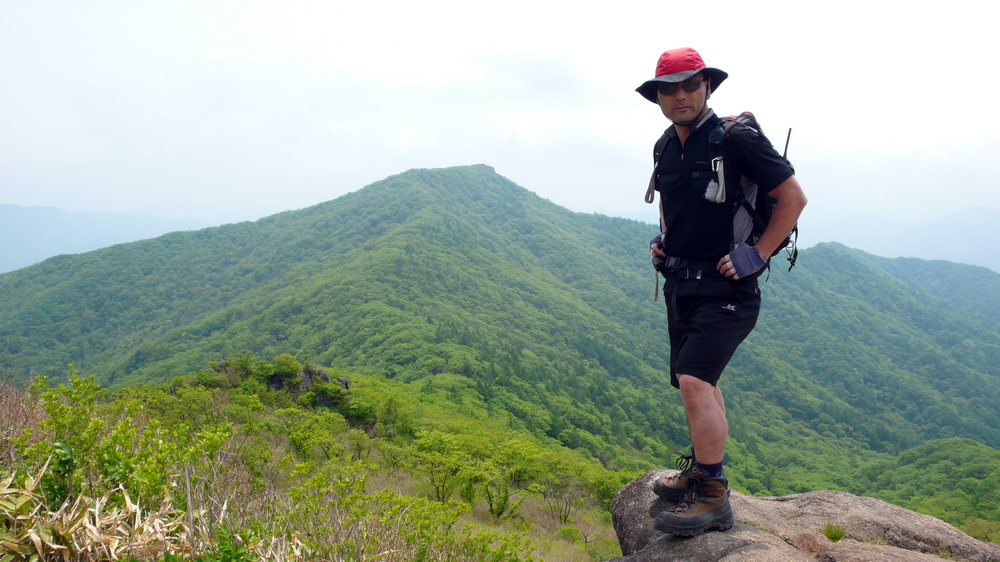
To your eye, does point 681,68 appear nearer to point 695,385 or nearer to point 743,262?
point 743,262

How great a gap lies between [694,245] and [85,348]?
305ft

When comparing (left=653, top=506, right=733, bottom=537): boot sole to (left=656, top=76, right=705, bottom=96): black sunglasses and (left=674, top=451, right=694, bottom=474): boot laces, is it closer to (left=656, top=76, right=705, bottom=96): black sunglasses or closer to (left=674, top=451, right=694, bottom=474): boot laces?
(left=674, top=451, right=694, bottom=474): boot laces

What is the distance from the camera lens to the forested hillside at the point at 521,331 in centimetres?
5381

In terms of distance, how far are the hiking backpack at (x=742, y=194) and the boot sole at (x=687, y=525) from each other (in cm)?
166

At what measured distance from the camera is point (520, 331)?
79.3 metres

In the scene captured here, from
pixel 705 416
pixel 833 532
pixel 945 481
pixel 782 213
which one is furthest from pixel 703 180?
pixel 945 481

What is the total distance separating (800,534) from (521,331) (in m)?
76.4

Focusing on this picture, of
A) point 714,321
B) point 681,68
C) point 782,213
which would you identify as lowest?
point 714,321

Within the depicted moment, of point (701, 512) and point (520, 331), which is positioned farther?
point (520, 331)

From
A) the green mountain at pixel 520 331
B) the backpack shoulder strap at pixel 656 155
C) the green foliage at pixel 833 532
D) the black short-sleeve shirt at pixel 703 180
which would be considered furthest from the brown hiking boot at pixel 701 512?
the green mountain at pixel 520 331

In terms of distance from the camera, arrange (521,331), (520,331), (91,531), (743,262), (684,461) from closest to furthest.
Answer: (91,531) → (743,262) → (684,461) → (520,331) → (521,331)

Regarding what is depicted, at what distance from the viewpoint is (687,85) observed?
9.73ft

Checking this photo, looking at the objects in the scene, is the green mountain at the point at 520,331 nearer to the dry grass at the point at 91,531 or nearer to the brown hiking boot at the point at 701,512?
the brown hiking boot at the point at 701,512

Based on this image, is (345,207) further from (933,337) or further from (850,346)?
(933,337)
